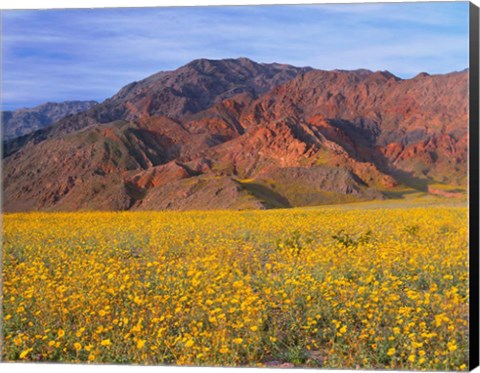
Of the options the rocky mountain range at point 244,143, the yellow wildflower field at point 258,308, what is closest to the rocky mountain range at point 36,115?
the rocky mountain range at point 244,143

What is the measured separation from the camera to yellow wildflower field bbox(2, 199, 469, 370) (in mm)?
6520

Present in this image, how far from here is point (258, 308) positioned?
641 centimetres

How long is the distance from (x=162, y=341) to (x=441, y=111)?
13.7 meters

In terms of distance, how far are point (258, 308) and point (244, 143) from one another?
1557 centimetres

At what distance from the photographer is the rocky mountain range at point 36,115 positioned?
12015 mm

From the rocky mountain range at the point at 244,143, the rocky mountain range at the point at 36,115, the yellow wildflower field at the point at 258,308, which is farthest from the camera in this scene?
the rocky mountain range at the point at 244,143

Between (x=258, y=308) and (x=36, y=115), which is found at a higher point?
(x=36, y=115)

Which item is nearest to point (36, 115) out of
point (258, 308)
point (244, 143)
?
point (258, 308)

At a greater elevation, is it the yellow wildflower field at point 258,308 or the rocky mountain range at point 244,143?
the rocky mountain range at point 244,143

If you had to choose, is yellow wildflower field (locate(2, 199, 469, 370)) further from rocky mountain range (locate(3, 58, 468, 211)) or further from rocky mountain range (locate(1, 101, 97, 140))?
rocky mountain range (locate(3, 58, 468, 211))

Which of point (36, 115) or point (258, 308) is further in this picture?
point (36, 115)

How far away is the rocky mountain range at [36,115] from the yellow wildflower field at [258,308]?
3.79 m

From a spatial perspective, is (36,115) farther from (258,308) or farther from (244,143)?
(244,143)

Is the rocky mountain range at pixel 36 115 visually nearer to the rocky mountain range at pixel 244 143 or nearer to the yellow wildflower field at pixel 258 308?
the rocky mountain range at pixel 244 143
